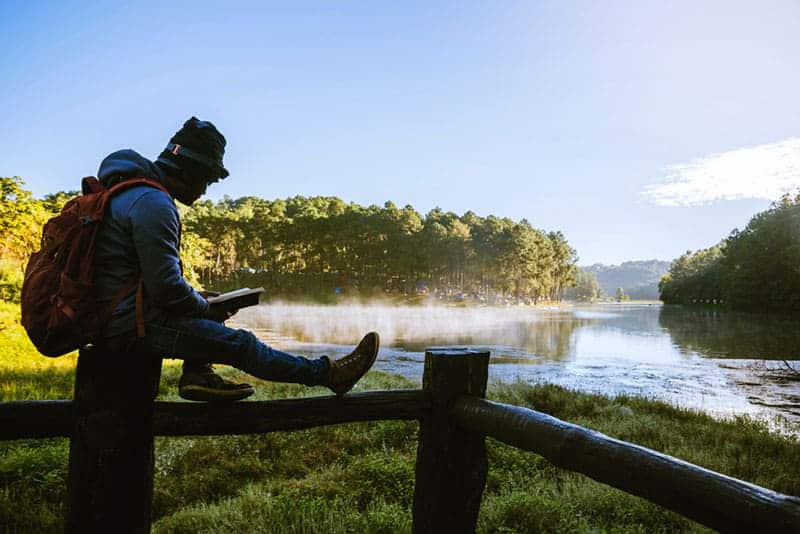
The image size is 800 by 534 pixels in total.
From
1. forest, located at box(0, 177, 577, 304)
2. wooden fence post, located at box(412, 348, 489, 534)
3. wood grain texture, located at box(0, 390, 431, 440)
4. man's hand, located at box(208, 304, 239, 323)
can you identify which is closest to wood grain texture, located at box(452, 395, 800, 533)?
wooden fence post, located at box(412, 348, 489, 534)

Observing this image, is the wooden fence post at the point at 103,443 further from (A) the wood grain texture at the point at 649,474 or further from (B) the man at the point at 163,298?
(A) the wood grain texture at the point at 649,474

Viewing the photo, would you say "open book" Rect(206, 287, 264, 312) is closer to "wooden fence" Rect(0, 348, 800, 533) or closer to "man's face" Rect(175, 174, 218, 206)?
"wooden fence" Rect(0, 348, 800, 533)

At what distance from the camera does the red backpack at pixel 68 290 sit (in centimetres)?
210

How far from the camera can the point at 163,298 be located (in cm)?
219

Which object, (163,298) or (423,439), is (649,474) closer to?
(423,439)

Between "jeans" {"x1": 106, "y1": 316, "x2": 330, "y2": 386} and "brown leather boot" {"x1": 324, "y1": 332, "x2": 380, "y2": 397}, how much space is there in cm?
12

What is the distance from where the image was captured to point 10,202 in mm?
15984

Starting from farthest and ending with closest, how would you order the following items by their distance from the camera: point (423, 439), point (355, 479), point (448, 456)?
point (355, 479) → point (423, 439) → point (448, 456)

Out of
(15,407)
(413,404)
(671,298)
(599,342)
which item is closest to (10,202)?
(15,407)

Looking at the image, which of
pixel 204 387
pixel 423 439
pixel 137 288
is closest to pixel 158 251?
pixel 137 288

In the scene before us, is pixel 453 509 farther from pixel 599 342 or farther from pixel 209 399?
pixel 599 342

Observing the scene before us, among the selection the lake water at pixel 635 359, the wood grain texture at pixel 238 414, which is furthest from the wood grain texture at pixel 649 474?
the lake water at pixel 635 359

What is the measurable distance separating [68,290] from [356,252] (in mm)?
76145

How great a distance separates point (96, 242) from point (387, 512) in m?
3.53
